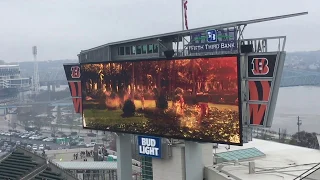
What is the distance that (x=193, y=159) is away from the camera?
1791 cm

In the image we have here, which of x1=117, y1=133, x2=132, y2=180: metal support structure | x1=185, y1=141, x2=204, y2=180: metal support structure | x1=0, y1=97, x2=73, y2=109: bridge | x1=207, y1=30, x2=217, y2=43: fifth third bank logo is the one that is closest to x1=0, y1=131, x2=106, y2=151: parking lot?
x1=117, y1=133, x2=132, y2=180: metal support structure

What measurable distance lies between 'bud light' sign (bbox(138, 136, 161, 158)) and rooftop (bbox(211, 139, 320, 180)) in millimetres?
2281

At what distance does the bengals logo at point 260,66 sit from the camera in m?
14.9

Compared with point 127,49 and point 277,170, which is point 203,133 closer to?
point 277,170

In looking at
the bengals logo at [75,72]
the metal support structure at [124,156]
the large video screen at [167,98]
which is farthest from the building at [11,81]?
the large video screen at [167,98]

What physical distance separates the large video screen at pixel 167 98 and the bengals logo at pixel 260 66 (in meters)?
0.56

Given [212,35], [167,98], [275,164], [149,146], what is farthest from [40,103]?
[212,35]

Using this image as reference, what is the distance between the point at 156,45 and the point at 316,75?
129902 mm

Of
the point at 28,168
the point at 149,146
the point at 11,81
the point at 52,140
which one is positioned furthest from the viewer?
the point at 11,81

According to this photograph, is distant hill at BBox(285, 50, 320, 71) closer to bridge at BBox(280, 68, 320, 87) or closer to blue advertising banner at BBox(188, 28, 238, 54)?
bridge at BBox(280, 68, 320, 87)

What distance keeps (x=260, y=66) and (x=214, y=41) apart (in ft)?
7.57

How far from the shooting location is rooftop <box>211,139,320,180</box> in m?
17.5

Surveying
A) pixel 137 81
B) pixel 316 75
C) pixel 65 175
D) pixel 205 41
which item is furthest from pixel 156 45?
pixel 316 75

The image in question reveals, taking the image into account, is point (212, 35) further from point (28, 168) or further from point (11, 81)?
point (11, 81)
